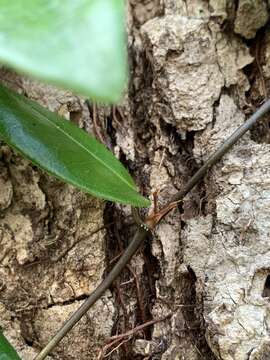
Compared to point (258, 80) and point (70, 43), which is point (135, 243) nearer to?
point (258, 80)

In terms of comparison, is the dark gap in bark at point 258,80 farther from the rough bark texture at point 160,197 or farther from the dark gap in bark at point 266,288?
the dark gap in bark at point 266,288

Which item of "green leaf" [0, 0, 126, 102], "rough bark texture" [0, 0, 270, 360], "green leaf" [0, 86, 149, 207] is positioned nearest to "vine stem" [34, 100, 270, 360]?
"rough bark texture" [0, 0, 270, 360]

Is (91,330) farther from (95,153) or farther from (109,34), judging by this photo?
(109,34)

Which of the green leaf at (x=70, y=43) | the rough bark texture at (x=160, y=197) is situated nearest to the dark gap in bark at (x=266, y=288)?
the rough bark texture at (x=160, y=197)

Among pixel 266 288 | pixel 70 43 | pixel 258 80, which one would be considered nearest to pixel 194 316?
pixel 266 288

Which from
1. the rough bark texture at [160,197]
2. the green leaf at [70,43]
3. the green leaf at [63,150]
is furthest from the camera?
the rough bark texture at [160,197]

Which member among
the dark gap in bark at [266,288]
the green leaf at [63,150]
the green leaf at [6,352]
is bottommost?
the green leaf at [6,352]

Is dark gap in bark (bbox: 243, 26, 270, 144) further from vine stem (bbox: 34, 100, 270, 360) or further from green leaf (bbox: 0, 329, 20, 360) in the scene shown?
green leaf (bbox: 0, 329, 20, 360)

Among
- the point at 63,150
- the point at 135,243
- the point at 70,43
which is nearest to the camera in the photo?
the point at 70,43
